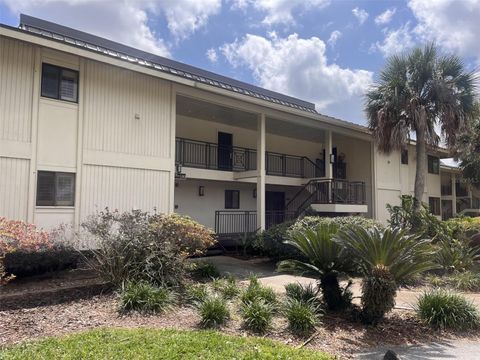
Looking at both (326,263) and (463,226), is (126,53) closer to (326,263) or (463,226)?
(326,263)

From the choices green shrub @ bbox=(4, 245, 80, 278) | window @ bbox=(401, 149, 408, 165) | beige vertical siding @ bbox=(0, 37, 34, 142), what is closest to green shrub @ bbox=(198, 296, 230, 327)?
green shrub @ bbox=(4, 245, 80, 278)

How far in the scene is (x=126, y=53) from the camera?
15773mm

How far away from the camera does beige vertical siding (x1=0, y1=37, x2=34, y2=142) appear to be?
9.93m

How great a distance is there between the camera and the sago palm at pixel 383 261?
641 centimetres

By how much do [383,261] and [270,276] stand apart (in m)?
5.28

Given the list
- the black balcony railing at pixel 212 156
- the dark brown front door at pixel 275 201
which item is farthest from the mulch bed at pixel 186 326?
the dark brown front door at pixel 275 201

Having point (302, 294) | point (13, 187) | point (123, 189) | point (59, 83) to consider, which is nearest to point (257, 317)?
point (302, 294)

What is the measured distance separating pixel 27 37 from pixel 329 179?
1320cm

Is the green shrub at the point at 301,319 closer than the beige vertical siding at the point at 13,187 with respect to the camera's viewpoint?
Yes

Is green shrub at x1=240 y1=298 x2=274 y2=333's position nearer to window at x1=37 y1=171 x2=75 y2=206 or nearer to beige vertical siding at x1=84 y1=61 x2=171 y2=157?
window at x1=37 y1=171 x2=75 y2=206

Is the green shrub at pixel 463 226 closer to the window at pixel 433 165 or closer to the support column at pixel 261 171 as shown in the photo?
the support column at pixel 261 171

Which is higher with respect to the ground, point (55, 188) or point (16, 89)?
point (16, 89)

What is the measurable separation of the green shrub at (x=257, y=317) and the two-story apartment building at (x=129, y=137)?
21.2ft

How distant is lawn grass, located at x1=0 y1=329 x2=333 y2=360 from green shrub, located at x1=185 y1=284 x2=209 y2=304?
6.24 feet
